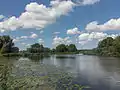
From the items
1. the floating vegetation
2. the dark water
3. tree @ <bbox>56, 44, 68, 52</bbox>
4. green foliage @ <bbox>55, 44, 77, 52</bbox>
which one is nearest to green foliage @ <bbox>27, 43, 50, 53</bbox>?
tree @ <bbox>56, 44, 68, 52</bbox>

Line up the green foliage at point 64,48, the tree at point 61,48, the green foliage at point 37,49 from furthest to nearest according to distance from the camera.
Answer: the green foliage at point 64,48 → the tree at point 61,48 → the green foliage at point 37,49

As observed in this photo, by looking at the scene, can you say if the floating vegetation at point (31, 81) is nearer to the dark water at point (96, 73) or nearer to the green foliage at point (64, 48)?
the dark water at point (96, 73)

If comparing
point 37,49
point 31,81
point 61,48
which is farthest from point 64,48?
point 31,81

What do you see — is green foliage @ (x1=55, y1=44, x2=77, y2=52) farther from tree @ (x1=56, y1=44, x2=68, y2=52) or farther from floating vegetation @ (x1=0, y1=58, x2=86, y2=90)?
floating vegetation @ (x1=0, y1=58, x2=86, y2=90)

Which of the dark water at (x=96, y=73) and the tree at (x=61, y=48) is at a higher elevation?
the tree at (x=61, y=48)

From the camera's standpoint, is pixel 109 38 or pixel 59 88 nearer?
pixel 59 88

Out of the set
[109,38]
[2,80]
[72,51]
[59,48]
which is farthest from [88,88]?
[72,51]

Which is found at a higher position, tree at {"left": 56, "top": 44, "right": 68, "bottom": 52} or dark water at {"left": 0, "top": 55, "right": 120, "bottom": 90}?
tree at {"left": 56, "top": 44, "right": 68, "bottom": 52}

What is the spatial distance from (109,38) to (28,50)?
47.6m

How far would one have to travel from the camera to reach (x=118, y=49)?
67.7 meters

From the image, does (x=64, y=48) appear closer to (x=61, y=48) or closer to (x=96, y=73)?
(x=61, y=48)

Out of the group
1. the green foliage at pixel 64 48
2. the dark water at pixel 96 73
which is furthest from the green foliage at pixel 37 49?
the dark water at pixel 96 73

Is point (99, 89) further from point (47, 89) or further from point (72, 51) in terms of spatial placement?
point (72, 51)

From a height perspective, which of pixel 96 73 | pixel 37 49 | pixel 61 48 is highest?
pixel 61 48
